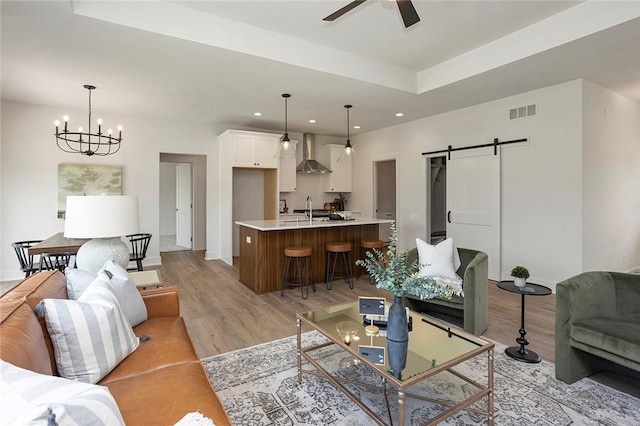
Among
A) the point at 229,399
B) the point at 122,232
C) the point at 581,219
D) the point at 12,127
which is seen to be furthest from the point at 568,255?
the point at 12,127

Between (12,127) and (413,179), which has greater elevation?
(12,127)

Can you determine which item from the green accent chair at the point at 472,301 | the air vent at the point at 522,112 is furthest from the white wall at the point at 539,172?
the green accent chair at the point at 472,301

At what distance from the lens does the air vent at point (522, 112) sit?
4.60 m

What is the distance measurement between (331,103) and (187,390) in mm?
4631

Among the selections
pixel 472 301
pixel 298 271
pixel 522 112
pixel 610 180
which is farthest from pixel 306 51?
pixel 610 180

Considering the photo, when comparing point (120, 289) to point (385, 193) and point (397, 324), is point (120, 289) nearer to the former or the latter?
point (397, 324)

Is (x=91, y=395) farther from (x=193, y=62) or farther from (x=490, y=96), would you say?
(x=490, y=96)

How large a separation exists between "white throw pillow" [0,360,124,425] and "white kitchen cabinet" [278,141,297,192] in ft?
20.7

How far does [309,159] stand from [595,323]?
615 centimetres

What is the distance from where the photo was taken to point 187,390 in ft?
4.67

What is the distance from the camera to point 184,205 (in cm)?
860

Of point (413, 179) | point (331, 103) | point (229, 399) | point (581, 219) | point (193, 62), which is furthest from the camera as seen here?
→ point (413, 179)

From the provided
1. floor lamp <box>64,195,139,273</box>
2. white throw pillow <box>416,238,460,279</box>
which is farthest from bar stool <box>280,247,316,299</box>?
floor lamp <box>64,195,139,273</box>

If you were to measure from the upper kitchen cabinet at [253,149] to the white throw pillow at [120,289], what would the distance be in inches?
171
